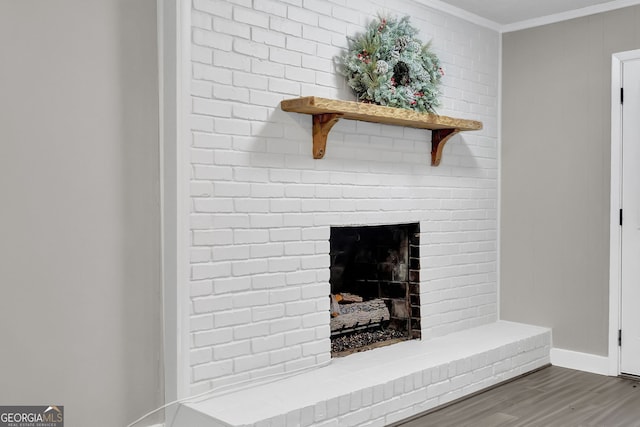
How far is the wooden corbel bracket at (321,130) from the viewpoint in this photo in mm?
3049

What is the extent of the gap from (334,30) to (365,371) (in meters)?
1.77

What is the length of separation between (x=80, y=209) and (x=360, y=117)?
148 cm

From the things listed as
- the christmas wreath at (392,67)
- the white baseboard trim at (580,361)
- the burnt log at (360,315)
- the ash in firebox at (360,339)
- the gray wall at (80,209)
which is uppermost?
the christmas wreath at (392,67)

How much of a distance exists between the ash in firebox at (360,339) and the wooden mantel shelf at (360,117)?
111 centimetres

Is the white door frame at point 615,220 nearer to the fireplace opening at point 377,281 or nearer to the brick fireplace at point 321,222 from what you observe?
the brick fireplace at point 321,222

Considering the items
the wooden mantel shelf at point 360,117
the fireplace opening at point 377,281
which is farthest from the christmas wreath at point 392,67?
the fireplace opening at point 377,281

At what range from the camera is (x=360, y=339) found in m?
3.68

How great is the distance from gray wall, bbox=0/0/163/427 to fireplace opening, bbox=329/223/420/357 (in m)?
1.31

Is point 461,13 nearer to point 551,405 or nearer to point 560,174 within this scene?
point 560,174

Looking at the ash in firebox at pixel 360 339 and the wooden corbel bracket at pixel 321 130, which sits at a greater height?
the wooden corbel bracket at pixel 321 130

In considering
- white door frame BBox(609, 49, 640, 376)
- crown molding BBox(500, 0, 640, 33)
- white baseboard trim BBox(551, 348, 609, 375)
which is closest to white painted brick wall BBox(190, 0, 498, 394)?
crown molding BBox(500, 0, 640, 33)

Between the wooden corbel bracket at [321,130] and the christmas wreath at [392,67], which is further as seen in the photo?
the christmas wreath at [392,67]

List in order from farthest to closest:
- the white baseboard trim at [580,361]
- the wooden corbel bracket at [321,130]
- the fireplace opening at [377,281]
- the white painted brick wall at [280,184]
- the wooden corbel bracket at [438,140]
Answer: the white baseboard trim at [580,361] → the wooden corbel bracket at [438,140] → the fireplace opening at [377,281] → the wooden corbel bracket at [321,130] → the white painted brick wall at [280,184]

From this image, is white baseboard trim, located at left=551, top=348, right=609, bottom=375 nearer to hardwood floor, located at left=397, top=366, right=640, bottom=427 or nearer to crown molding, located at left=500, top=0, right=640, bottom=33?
hardwood floor, located at left=397, top=366, right=640, bottom=427
